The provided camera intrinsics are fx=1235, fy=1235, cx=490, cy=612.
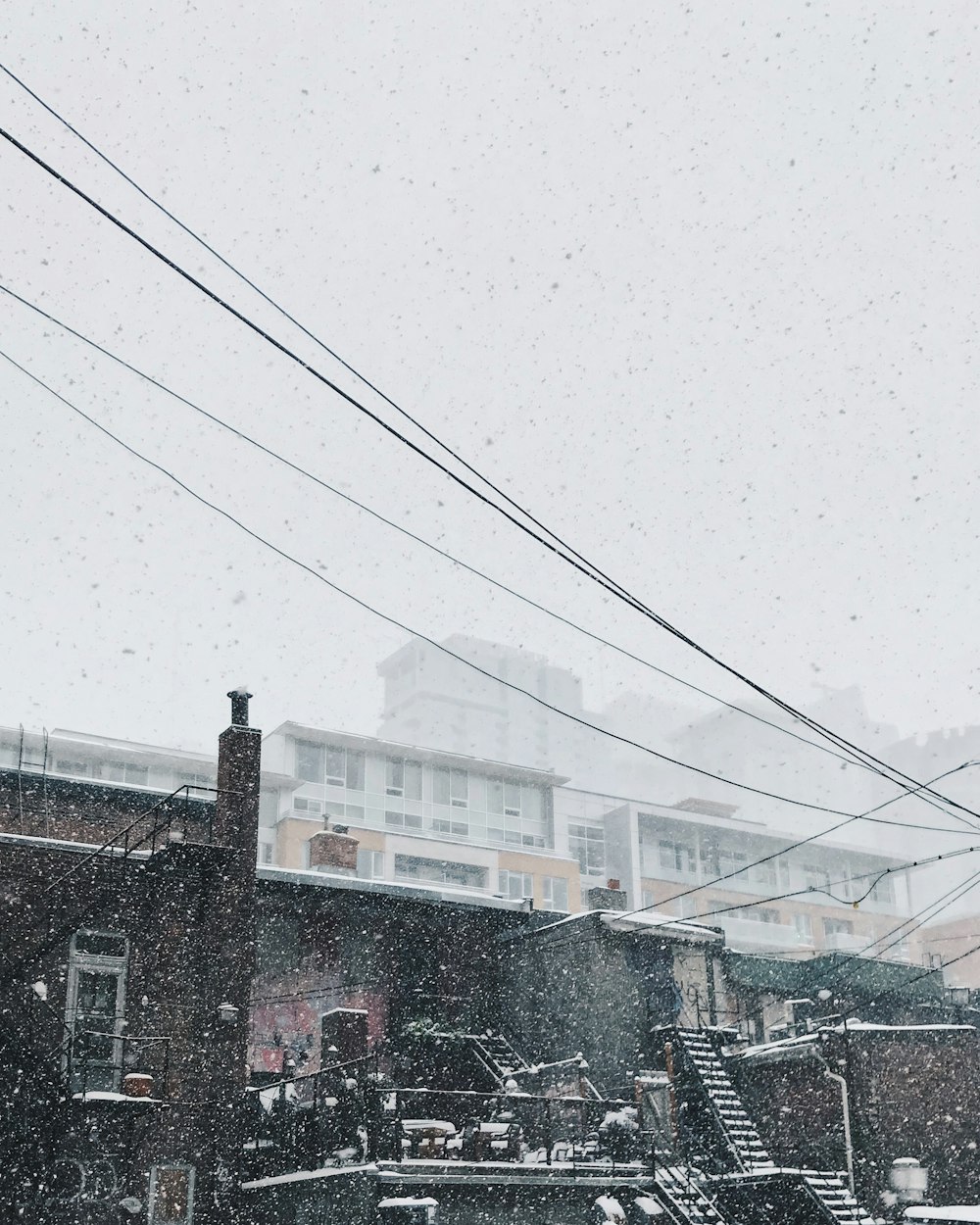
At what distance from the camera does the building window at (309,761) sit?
55.5 m

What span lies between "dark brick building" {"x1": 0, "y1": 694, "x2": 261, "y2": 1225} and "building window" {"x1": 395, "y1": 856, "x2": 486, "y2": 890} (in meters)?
32.2

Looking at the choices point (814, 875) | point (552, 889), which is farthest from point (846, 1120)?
point (814, 875)

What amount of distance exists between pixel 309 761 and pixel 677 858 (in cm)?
2567

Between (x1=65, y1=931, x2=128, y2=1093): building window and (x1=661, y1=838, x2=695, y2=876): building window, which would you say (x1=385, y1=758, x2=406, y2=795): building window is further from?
(x1=65, y1=931, x2=128, y2=1093): building window

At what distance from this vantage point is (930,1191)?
25.5 metres

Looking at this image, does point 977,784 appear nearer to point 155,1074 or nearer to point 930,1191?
point 930,1191

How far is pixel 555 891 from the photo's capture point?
5959cm

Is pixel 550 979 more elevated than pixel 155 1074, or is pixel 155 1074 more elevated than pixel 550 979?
pixel 550 979

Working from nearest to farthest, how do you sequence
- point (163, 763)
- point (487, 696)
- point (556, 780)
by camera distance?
1. point (163, 763)
2. point (556, 780)
3. point (487, 696)

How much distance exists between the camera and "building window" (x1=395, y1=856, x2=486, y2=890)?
55.2 meters

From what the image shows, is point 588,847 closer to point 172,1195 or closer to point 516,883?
point 516,883

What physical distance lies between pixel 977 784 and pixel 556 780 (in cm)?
4613

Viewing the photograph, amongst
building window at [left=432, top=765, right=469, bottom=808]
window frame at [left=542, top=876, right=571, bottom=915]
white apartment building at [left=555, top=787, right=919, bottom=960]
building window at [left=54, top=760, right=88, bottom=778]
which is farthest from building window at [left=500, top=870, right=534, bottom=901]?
building window at [left=54, top=760, right=88, bottom=778]

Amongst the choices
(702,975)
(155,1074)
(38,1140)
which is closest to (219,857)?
(155,1074)
